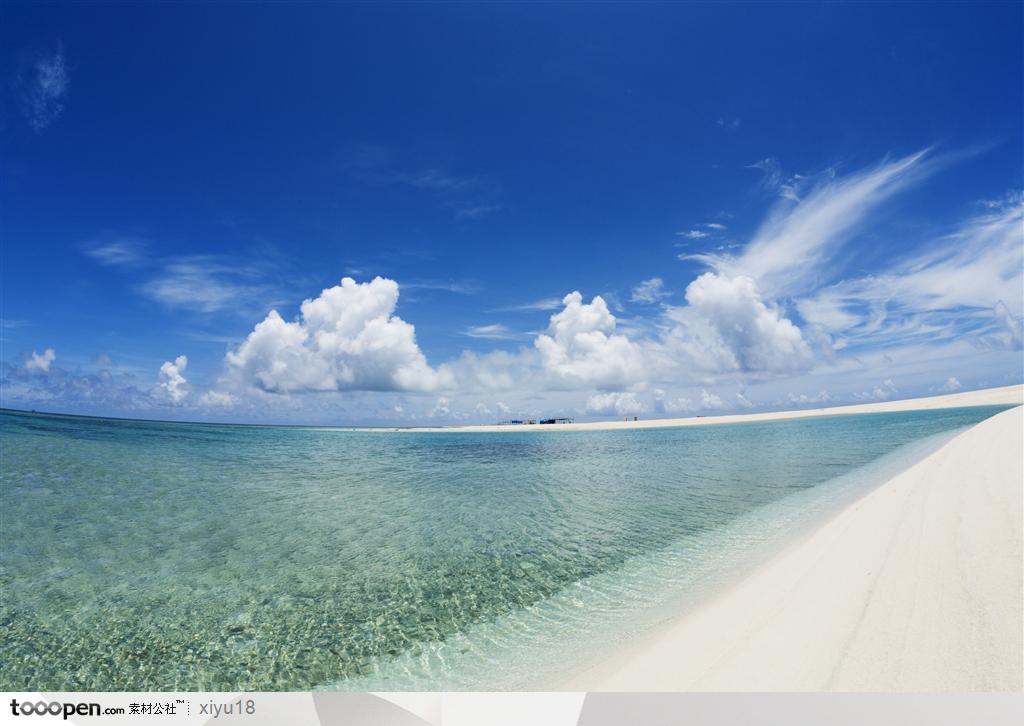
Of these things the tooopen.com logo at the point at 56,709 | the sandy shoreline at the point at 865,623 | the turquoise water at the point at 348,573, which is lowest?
the turquoise water at the point at 348,573

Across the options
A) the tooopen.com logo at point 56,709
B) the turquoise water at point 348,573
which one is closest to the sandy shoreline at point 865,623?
the turquoise water at point 348,573

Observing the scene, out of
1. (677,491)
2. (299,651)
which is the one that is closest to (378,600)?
(299,651)

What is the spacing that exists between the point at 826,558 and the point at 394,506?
495 inches

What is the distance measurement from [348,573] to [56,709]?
580 centimetres

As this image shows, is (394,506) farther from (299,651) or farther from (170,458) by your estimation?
(170,458)

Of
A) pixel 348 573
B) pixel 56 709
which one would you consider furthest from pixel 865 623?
pixel 348 573

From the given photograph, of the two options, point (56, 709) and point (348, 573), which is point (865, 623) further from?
point (348, 573)

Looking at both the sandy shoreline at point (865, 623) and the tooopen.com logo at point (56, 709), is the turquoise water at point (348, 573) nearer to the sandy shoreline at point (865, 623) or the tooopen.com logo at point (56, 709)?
the sandy shoreline at point (865, 623)

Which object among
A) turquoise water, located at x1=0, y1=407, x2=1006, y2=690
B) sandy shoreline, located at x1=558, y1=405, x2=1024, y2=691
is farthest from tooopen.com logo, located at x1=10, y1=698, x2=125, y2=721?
sandy shoreline, located at x1=558, y1=405, x2=1024, y2=691

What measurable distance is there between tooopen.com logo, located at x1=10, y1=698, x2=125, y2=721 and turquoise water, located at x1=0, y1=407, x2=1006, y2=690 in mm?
2484

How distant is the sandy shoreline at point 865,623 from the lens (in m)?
3.33

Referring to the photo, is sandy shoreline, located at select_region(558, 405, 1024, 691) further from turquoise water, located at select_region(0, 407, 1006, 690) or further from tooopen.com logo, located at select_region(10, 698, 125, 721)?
tooopen.com logo, located at select_region(10, 698, 125, 721)

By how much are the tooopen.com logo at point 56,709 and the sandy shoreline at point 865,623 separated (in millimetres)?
3960

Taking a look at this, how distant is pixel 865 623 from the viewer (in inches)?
161
